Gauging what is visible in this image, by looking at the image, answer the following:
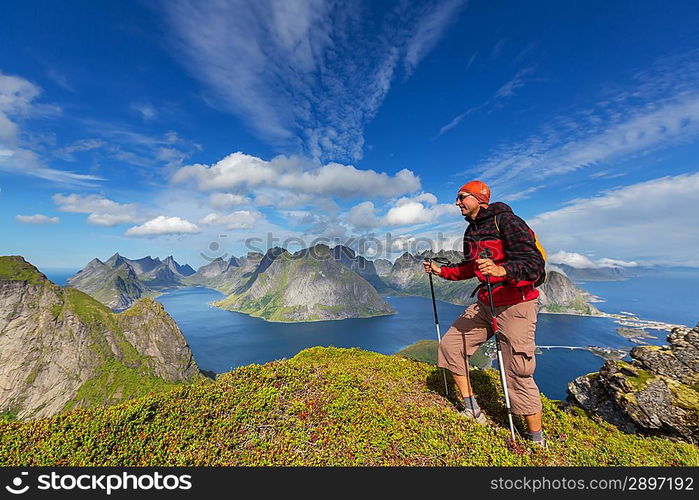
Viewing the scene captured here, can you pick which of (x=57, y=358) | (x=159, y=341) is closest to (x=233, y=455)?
(x=159, y=341)

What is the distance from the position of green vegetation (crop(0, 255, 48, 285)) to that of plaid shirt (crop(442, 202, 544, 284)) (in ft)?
781

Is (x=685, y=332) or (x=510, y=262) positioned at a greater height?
(x=510, y=262)

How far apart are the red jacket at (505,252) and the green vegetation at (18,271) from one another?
23808 cm

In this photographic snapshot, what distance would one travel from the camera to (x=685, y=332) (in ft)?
32.7

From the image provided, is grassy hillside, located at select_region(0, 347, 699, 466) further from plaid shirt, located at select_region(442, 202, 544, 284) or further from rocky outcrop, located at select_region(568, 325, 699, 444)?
plaid shirt, located at select_region(442, 202, 544, 284)

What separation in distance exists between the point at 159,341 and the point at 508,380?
Result: 20127cm

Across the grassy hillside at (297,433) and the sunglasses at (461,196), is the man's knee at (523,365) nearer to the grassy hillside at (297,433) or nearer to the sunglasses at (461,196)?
the grassy hillside at (297,433)

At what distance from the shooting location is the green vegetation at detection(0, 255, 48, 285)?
15710 centimetres

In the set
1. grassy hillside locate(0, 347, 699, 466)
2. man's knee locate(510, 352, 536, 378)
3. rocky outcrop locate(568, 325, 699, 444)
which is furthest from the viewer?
rocky outcrop locate(568, 325, 699, 444)

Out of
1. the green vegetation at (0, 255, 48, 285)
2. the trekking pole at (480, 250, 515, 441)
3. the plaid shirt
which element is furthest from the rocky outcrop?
the green vegetation at (0, 255, 48, 285)

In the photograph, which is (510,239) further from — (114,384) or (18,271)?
(18,271)

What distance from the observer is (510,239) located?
208 inches

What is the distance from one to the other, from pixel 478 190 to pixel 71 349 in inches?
8406

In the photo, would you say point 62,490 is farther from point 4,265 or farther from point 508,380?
point 4,265
